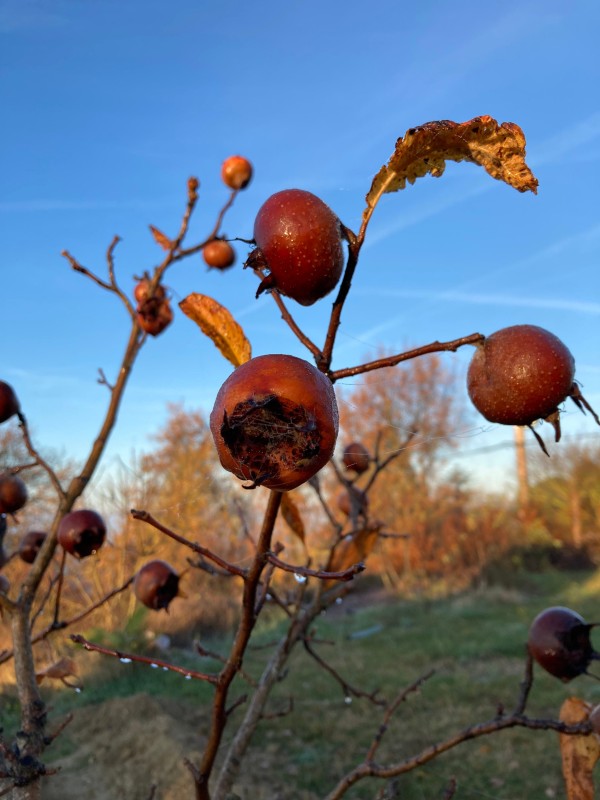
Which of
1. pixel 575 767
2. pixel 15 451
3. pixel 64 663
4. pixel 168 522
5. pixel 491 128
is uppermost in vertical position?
pixel 15 451

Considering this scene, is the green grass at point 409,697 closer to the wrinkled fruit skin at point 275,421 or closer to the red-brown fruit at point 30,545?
the red-brown fruit at point 30,545

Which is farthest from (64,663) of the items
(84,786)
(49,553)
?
(84,786)

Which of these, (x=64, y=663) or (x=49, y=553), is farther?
(x=64, y=663)

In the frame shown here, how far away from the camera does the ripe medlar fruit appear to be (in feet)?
3.26

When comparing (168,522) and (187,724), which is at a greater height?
(168,522)

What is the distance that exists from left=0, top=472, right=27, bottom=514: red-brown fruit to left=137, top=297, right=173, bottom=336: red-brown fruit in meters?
0.75

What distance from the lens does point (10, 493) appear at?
189cm

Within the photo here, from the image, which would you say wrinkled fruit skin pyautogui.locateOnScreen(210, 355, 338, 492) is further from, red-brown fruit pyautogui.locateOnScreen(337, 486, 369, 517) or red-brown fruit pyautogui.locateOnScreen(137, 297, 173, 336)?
red-brown fruit pyautogui.locateOnScreen(337, 486, 369, 517)

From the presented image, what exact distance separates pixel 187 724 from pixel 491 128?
19.5 ft

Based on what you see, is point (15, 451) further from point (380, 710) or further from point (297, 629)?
point (297, 629)

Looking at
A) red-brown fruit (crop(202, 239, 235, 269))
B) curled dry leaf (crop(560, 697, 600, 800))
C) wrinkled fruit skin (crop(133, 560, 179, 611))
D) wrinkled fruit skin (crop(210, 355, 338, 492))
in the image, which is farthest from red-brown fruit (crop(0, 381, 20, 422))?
red-brown fruit (crop(202, 239, 235, 269))

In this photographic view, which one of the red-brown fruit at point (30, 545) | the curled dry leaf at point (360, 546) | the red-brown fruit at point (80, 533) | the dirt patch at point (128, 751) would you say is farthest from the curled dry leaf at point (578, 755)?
the dirt patch at point (128, 751)

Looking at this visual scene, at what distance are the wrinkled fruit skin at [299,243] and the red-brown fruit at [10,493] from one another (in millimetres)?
1282

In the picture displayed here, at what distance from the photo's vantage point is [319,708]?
618cm
